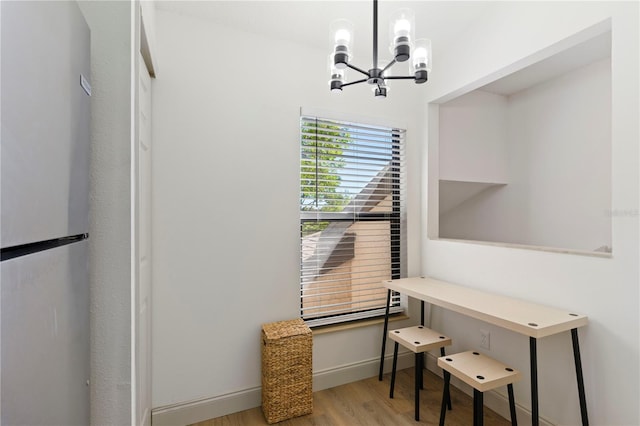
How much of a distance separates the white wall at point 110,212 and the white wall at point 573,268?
200 centimetres

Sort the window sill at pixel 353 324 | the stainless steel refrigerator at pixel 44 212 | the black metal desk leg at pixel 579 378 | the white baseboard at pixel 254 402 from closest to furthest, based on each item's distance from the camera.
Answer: the stainless steel refrigerator at pixel 44 212, the black metal desk leg at pixel 579 378, the white baseboard at pixel 254 402, the window sill at pixel 353 324

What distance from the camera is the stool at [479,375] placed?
1549 millimetres

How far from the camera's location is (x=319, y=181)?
92.5 inches

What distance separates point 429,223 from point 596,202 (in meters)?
1.31

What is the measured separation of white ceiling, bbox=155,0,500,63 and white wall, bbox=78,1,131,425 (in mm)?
1206

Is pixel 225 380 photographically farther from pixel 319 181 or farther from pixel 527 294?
pixel 527 294

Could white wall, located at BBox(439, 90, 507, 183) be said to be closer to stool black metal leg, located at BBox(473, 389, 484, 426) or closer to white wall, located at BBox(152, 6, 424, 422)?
white wall, located at BBox(152, 6, 424, 422)

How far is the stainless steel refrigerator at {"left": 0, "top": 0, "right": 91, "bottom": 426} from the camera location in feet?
1.59

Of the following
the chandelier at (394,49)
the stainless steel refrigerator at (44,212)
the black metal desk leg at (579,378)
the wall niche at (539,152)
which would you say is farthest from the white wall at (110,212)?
the wall niche at (539,152)

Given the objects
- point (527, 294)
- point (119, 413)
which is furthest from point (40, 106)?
point (527, 294)

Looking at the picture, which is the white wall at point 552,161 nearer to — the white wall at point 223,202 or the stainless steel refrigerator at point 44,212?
the white wall at point 223,202

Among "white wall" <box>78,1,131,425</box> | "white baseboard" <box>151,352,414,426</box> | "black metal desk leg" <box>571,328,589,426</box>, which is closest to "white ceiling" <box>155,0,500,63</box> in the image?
"white wall" <box>78,1,131,425</box>

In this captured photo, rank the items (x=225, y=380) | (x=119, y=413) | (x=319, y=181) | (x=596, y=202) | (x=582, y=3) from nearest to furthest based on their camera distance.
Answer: (x=119, y=413) → (x=582, y=3) → (x=225, y=380) → (x=319, y=181) → (x=596, y=202)

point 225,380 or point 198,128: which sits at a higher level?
point 198,128
